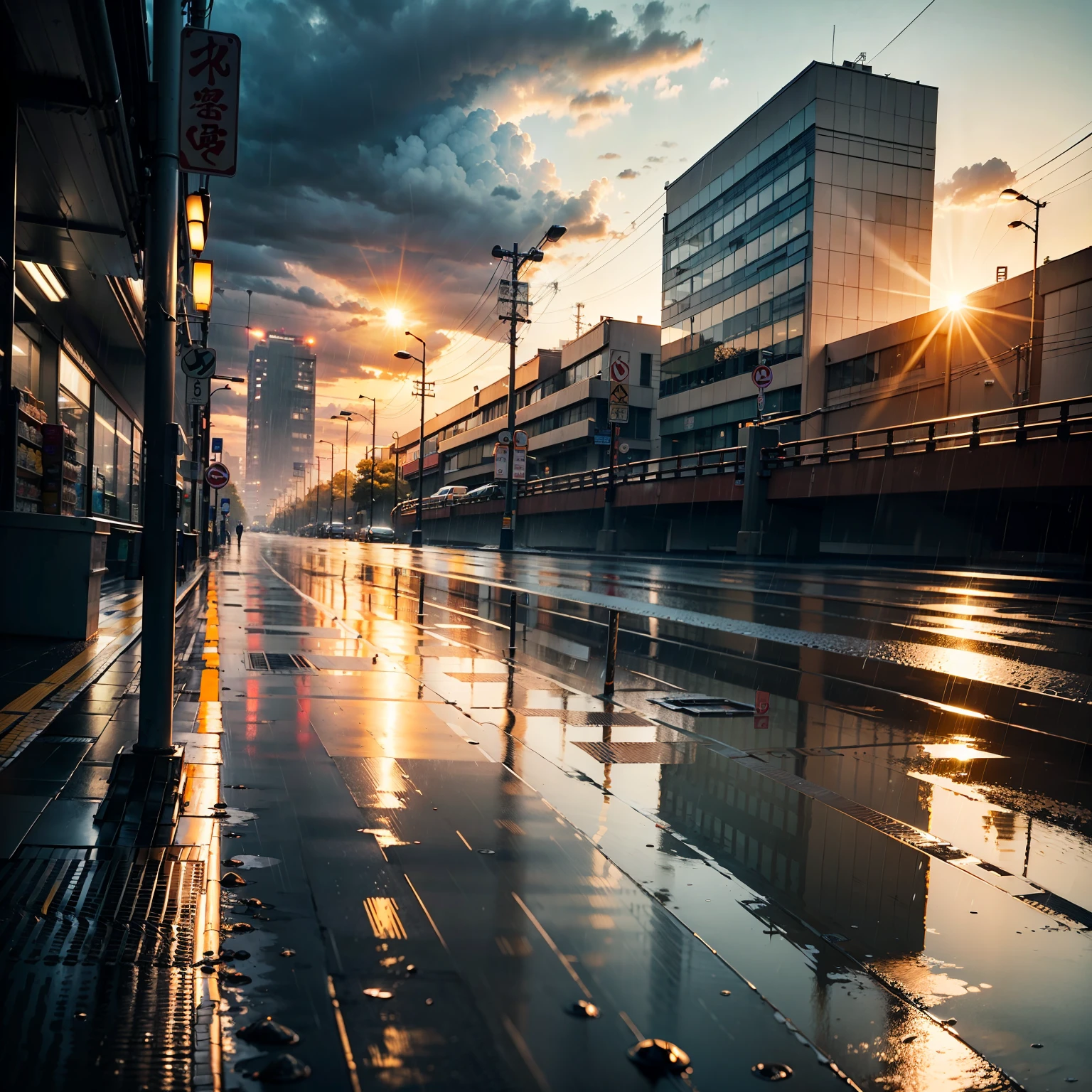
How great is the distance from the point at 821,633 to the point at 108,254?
12.3 m

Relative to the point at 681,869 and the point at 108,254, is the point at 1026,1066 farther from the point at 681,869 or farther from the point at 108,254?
the point at 108,254

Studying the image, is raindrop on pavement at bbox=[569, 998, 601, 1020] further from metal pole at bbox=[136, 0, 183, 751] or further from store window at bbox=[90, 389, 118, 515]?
store window at bbox=[90, 389, 118, 515]

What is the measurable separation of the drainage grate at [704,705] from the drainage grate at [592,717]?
61 centimetres

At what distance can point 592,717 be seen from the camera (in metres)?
8.21

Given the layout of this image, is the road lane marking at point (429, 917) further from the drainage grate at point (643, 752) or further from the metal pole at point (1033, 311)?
the metal pole at point (1033, 311)

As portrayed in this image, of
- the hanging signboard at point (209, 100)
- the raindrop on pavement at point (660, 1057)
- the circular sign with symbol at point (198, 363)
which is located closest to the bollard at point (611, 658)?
the hanging signboard at point (209, 100)

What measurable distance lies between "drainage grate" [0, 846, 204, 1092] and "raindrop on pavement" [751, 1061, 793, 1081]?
60.3 inches

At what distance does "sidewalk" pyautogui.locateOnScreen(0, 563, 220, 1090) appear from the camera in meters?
2.58

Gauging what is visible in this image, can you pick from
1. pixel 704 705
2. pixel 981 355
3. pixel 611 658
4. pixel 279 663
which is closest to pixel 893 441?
pixel 981 355

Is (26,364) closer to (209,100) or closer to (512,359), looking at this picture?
(209,100)

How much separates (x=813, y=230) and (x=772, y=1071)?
184 ft

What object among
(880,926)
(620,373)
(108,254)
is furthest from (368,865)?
(620,373)

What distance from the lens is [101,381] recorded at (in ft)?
88.6

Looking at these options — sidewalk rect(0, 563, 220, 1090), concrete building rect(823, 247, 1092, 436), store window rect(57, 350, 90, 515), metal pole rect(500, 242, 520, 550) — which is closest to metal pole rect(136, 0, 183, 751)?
sidewalk rect(0, 563, 220, 1090)
